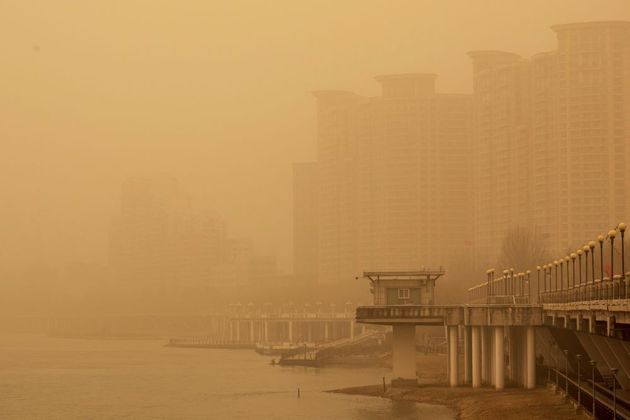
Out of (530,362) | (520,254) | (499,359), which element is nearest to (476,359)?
(499,359)

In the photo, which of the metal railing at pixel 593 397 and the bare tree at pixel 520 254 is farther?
the bare tree at pixel 520 254

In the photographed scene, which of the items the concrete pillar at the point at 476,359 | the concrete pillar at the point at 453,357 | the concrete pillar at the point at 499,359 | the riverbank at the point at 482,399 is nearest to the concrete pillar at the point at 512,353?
the concrete pillar at the point at 476,359

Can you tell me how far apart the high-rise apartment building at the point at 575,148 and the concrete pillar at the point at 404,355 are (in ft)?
340

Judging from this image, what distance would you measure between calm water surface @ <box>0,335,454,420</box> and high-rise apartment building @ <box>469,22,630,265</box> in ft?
200

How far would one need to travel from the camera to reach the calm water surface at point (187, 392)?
70.4m

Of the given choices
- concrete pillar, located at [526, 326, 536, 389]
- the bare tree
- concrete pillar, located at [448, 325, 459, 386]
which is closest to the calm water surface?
concrete pillar, located at [448, 325, 459, 386]

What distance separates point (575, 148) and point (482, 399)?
126 meters

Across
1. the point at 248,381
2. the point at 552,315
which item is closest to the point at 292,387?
the point at 248,381


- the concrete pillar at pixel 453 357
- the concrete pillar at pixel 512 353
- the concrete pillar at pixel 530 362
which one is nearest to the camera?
the concrete pillar at pixel 530 362

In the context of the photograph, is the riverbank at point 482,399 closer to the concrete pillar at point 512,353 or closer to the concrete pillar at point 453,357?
the concrete pillar at point 453,357

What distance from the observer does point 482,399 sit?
213ft

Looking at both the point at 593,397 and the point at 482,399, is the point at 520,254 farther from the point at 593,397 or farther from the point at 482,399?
the point at 593,397

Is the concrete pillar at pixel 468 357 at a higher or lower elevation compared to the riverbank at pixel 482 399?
higher

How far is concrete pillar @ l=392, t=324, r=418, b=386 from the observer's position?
76.1 metres
